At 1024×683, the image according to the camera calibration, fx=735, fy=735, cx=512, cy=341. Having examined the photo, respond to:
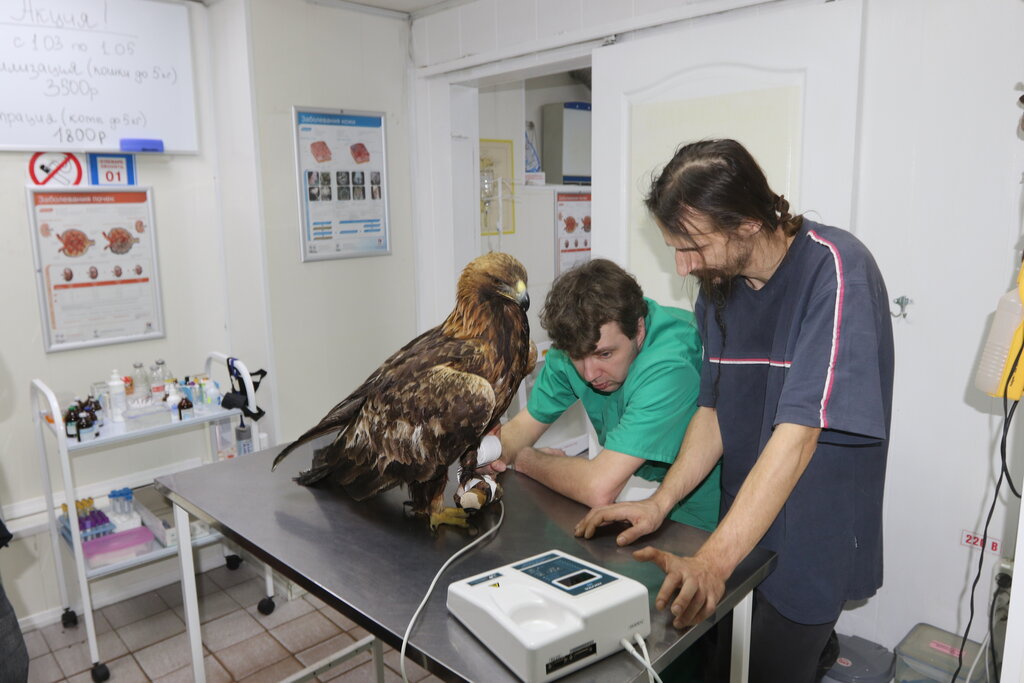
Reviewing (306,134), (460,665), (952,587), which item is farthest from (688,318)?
(306,134)

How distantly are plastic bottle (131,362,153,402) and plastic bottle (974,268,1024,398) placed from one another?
263cm

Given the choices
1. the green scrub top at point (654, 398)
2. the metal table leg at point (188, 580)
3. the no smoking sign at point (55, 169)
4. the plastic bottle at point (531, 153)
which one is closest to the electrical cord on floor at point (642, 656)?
the green scrub top at point (654, 398)

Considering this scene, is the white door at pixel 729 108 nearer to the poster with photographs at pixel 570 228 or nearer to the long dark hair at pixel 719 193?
the long dark hair at pixel 719 193

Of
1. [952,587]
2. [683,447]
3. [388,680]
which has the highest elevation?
[683,447]

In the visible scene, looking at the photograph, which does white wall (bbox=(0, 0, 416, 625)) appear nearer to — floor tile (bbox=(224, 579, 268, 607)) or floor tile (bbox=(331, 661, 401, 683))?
floor tile (bbox=(224, 579, 268, 607))

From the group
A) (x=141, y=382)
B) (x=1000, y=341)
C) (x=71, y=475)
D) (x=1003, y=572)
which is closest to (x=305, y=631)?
(x=71, y=475)

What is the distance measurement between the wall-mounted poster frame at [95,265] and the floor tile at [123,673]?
3.70 feet

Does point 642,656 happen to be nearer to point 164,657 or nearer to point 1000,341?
point 1000,341

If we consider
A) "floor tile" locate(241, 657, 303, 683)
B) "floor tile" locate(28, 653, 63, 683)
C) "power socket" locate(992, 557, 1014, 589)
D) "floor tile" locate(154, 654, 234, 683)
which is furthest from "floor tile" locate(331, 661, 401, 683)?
"power socket" locate(992, 557, 1014, 589)

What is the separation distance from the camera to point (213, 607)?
2898mm

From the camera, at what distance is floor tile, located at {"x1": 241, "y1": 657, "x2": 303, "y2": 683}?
2.45 metres

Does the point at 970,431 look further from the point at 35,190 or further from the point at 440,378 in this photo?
the point at 35,190

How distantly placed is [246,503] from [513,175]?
2.42 metres

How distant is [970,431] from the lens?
187 cm
